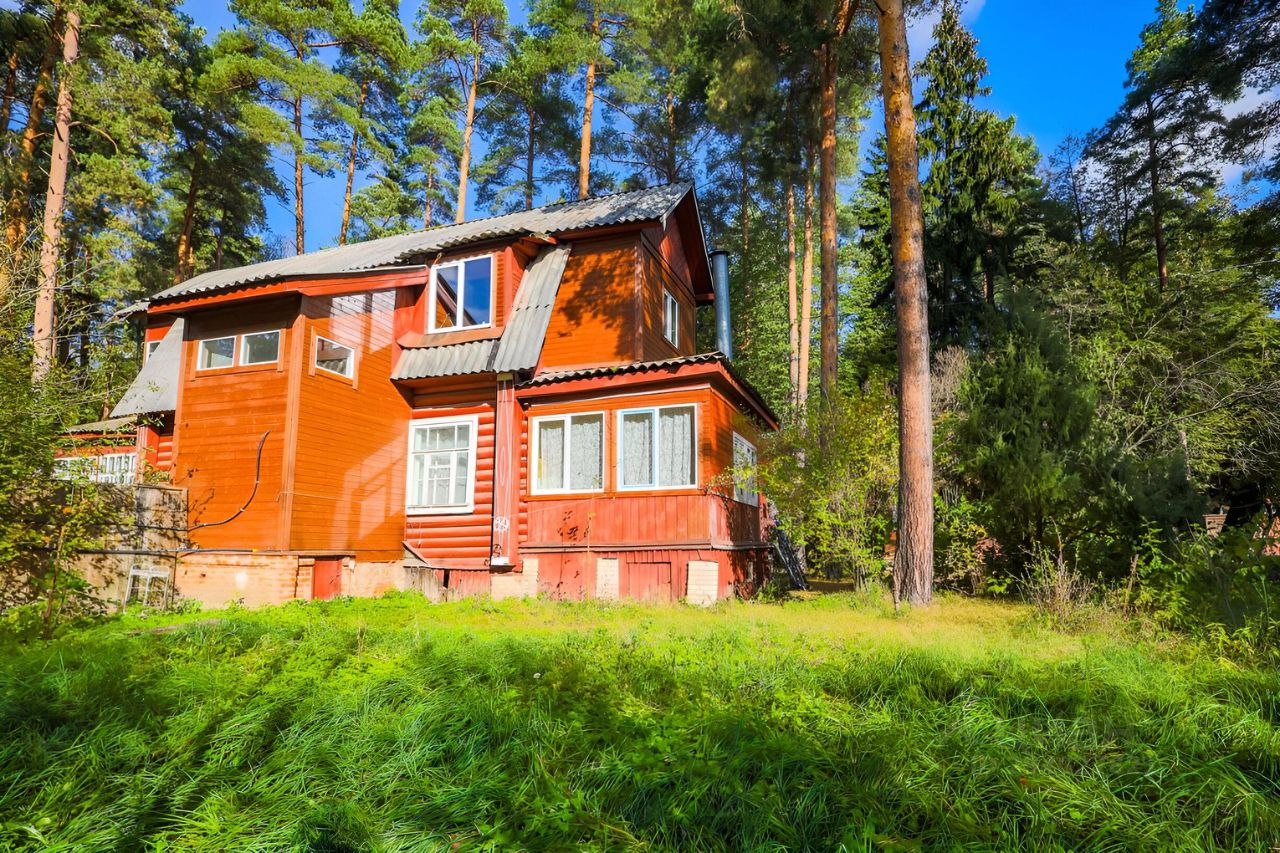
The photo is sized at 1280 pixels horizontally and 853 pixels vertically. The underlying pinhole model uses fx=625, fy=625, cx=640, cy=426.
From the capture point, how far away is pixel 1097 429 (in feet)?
32.1

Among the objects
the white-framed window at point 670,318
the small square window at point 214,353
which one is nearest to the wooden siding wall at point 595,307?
the white-framed window at point 670,318

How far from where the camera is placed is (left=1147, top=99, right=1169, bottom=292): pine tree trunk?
22.5 metres

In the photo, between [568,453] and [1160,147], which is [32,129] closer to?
[568,453]

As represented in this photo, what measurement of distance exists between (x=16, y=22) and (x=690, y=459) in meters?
23.9

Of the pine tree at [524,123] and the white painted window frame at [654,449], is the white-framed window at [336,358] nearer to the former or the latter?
the white painted window frame at [654,449]

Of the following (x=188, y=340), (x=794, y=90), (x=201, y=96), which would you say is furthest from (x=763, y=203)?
(x=188, y=340)

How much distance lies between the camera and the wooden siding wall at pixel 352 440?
34.5 ft

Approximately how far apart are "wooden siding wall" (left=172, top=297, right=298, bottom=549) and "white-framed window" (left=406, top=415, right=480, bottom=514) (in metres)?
2.66

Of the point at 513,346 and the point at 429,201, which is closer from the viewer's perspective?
the point at 513,346

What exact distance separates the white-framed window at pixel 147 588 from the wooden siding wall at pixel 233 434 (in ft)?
2.97

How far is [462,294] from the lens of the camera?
13062mm

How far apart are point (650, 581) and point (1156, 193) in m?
25.0

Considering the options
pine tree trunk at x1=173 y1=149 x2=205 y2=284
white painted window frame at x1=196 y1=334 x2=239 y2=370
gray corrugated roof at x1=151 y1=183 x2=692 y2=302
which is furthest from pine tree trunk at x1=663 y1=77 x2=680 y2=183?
white painted window frame at x1=196 y1=334 x2=239 y2=370

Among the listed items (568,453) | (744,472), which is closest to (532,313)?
(568,453)
